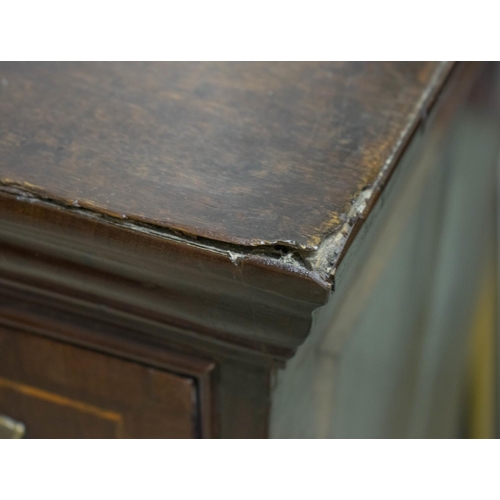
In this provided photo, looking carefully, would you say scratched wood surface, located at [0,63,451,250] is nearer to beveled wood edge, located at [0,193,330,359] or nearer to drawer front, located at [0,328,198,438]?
beveled wood edge, located at [0,193,330,359]

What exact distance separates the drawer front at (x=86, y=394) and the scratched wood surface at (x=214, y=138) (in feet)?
0.42

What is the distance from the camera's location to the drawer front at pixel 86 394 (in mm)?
406

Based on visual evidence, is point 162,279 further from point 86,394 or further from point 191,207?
point 86,394

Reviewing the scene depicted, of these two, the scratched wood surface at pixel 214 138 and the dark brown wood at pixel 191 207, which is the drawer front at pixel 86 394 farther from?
the scratched wood surface at pixel 214 138

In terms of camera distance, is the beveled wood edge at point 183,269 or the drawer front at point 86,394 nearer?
the beveled wood edge at point 183,269

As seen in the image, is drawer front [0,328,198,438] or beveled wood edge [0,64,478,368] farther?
drawer front [0,328,198,438]

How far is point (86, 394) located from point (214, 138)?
199 mm

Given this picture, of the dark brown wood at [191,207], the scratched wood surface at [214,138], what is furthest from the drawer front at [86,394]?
the scratched wood surface at [214,138]

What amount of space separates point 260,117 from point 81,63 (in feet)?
0.45

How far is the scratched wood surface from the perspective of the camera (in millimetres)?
316

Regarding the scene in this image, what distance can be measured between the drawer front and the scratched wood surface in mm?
129

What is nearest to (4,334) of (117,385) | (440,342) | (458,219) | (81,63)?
(117,385)

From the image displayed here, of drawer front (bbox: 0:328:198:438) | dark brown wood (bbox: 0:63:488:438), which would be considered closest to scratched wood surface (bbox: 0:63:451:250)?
dark brown wood (bbox: 0:63:488:438)

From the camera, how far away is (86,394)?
0.44 metres
